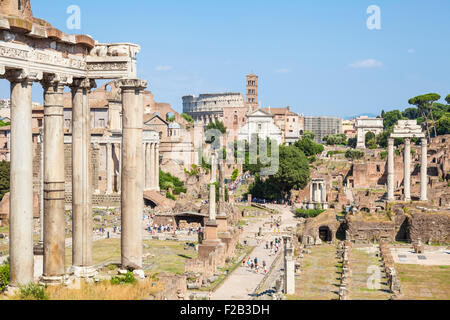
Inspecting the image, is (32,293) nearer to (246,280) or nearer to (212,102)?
(246,280)

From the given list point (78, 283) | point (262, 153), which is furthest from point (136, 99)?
point (262, 153)

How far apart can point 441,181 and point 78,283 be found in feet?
196

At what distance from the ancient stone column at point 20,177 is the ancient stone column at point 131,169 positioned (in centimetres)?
209

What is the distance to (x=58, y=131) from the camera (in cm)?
1277

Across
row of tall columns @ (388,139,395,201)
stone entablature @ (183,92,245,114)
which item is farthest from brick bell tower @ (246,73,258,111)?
row of tall columns @ (388,139,395,201)

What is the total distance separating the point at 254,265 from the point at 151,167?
31037 mm

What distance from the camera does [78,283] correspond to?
12.9 m

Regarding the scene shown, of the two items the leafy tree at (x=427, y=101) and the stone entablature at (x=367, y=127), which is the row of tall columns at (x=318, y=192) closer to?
the leafy tree at (x=427, y=101)

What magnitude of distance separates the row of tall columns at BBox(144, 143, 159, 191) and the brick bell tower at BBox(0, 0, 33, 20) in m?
49.9

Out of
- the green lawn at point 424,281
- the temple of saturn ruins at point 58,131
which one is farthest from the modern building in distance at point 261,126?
the temple of saturn ruins at point 58,131

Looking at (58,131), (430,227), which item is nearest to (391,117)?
(430,227)

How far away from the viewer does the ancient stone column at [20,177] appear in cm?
1162

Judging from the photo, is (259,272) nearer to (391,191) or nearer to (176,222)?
(176,222)
